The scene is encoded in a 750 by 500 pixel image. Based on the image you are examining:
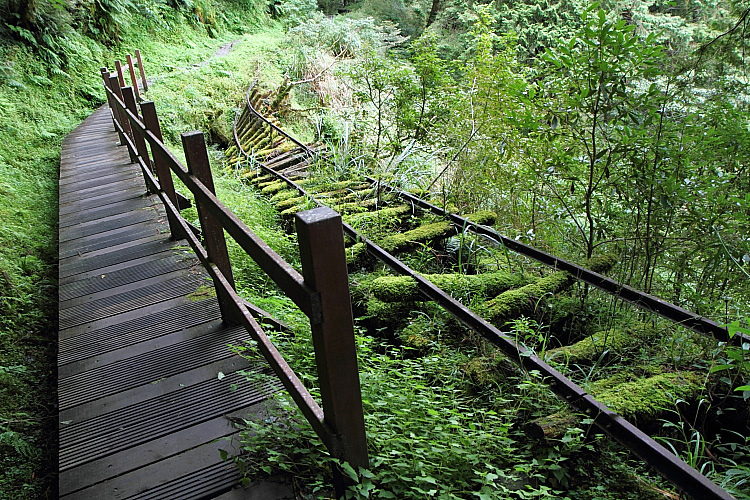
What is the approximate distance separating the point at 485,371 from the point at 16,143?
30.9 feet

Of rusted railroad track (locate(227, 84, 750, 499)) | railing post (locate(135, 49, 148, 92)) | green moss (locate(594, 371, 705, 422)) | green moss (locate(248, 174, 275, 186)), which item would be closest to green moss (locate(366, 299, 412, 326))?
rusted railroad track (locate(227, 84, 750, 499))

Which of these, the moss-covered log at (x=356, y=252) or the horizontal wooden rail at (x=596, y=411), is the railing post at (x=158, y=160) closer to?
the moss-covered log at (x=356, y=252)

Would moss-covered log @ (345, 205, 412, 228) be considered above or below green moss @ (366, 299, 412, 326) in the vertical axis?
above

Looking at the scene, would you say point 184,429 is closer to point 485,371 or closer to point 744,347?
point 485,371

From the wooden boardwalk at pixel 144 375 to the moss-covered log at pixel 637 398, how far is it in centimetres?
145

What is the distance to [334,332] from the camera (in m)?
1.66

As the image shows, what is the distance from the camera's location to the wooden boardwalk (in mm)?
2277

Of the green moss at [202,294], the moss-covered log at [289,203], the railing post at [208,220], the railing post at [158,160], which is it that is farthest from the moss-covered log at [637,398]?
the moss-covered log at [289,203]

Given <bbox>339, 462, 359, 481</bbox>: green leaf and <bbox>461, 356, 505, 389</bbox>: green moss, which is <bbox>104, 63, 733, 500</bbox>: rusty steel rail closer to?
<bbox>461, 356, 505, 389</bbox>: green moss

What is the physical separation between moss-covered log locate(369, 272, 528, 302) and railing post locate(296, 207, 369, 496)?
99.4 inches

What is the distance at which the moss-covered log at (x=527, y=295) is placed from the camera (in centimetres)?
411

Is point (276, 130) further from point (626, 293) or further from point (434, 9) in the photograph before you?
point (434, 9)

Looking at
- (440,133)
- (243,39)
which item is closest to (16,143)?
(440,133)

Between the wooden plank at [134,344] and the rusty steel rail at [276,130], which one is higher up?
the rusty steel rail at [276,130]
